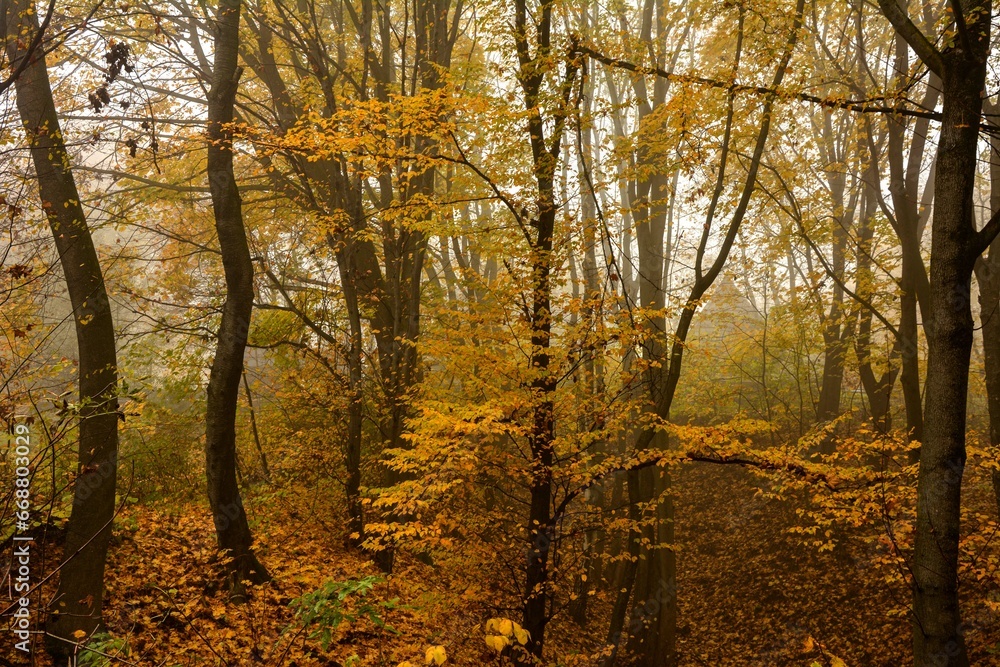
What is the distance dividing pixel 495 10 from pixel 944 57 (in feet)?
14.6

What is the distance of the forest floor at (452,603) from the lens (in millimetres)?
6031

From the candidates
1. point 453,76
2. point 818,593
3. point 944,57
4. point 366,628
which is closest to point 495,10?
point 453,76

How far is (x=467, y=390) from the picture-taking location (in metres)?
7.66

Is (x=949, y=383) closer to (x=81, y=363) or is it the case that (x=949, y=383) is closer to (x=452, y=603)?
(x=452, y=603)

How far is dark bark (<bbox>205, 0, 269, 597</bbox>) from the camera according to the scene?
6.61 metres

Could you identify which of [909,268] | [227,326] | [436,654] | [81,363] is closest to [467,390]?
[227,326]

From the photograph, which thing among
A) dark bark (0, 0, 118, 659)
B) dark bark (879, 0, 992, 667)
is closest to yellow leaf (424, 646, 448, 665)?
dark bark (879, 0, 992, 667)

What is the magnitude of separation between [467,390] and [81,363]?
409 cm

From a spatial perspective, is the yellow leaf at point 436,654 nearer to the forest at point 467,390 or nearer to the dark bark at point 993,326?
the forest at point 467,390

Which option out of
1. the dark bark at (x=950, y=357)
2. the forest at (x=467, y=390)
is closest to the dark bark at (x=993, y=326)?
the forest at (x=467, y=390)

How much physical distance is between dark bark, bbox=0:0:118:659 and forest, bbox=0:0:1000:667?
0.03 m

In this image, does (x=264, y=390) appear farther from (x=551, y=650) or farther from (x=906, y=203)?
(x=906, y=203)

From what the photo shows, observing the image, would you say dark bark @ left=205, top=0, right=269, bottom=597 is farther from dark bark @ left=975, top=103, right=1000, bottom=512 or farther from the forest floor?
dark bark @ left=975, top=103, right=1000, bottom=512

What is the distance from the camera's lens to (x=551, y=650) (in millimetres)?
9125
